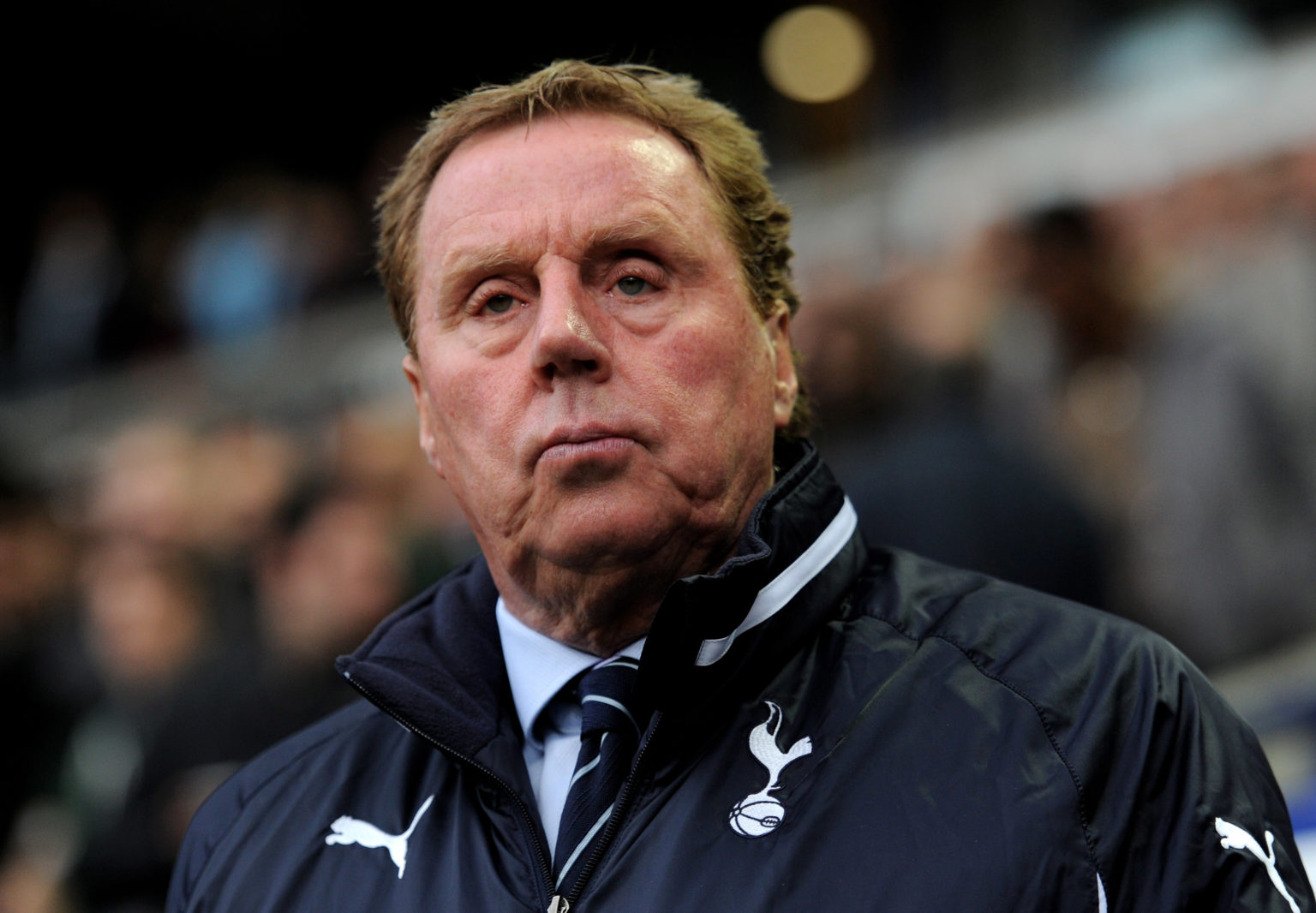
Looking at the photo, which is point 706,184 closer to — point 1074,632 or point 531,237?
point 531,237

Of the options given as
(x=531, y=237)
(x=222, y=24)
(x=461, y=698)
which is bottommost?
(x=461, y=698)

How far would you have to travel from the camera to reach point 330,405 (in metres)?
7.75

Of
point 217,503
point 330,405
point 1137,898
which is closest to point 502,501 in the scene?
point 1137,898

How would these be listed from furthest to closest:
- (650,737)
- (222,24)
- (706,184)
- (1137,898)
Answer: (222,24)
(706,184)
(650,737)
(1137,898)

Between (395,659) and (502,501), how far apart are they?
277mm

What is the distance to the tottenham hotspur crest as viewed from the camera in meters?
1.57

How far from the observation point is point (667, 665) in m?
1.67

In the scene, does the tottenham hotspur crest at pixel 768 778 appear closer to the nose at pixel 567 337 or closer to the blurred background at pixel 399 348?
the nose at pixel 567 337

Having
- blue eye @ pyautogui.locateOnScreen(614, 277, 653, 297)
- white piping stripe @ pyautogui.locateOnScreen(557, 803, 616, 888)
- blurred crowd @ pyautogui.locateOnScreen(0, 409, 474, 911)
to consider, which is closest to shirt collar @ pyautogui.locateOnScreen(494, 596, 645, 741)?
white piping stripe @ pyautogui.locateOnScreen(557, 803, 616, 888)

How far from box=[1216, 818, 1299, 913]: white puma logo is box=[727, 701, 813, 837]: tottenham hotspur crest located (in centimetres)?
47

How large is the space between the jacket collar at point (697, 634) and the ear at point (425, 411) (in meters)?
0.24

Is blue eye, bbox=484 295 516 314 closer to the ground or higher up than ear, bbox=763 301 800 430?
higher up

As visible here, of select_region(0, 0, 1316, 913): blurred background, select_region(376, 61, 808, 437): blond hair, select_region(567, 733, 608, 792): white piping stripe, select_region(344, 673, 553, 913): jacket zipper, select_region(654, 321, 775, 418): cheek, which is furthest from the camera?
select_region(0, 0, 1316, 913): blurred background

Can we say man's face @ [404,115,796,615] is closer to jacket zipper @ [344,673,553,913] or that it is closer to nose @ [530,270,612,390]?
nose @ [530,270,612,390]
